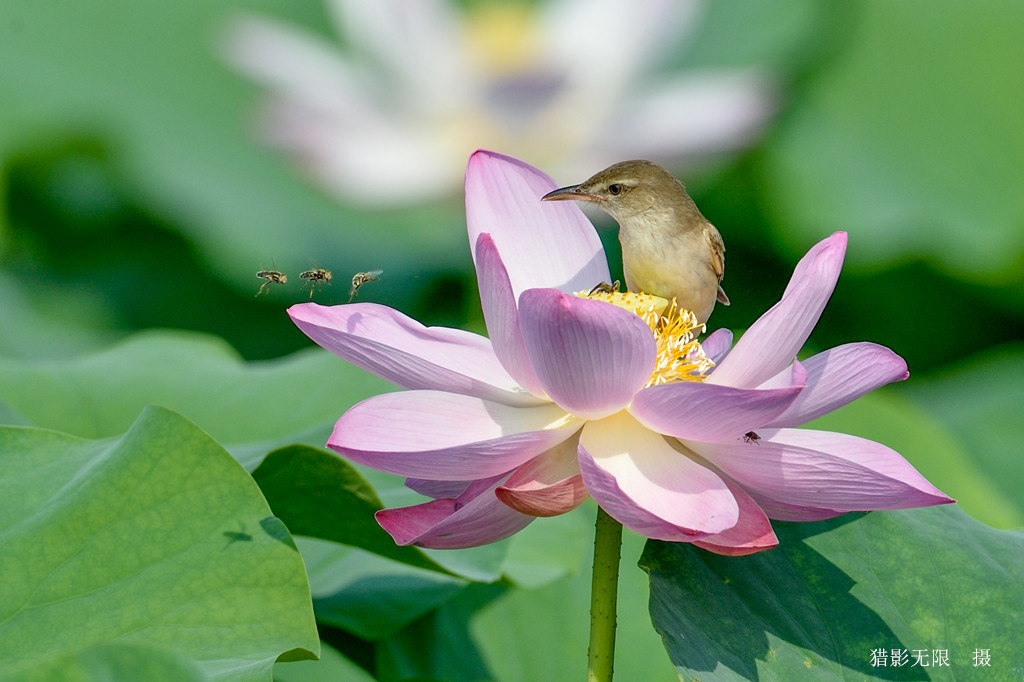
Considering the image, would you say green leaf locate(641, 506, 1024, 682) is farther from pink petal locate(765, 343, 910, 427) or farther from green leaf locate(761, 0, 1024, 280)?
green leaf locate(761, 0, 1024, 280)

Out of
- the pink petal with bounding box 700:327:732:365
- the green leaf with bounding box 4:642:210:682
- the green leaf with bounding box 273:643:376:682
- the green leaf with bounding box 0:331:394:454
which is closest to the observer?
the green leaf with bounding box 4:642:210:682

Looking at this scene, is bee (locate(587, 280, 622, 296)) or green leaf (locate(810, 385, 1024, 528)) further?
green leaf (locate(810, 385, 1024, 528))

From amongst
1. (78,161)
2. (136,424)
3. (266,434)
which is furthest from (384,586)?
(78,161)

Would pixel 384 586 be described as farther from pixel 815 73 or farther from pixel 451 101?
pixel 815 73

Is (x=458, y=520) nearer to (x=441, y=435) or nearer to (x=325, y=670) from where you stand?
(x=441, y=435)

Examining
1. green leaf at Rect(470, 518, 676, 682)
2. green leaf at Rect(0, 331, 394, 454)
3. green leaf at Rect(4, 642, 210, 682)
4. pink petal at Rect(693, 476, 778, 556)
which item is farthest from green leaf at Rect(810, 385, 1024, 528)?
green leaf at Rect(4, 642, 210, 682)

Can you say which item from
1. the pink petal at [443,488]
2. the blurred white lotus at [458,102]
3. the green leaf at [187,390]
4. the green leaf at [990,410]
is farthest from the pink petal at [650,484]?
the blurred white lotus at [458,102]

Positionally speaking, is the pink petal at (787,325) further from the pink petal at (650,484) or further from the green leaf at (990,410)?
the green leaf at (990,410)
